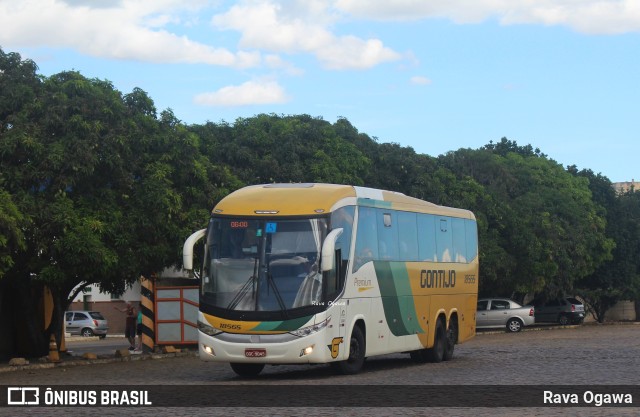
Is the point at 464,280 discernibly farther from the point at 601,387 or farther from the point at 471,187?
the point at 471,187

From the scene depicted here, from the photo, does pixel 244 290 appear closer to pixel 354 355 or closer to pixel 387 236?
pixel 354 355

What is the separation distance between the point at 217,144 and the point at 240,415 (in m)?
32.2

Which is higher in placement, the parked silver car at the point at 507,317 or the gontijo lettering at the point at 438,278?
the gontijo lettering at the point at 438,278

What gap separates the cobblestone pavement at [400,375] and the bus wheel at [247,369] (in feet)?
0.60

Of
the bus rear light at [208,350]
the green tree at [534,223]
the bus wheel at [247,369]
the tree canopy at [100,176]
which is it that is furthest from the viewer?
the green tree at [534,223]

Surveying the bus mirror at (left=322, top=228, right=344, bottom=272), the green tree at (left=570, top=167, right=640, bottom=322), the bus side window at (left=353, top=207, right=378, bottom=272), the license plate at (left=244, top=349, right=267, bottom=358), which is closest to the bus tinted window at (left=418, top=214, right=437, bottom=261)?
the bus side window at (left=353, top=207, right=378, bottom=272)

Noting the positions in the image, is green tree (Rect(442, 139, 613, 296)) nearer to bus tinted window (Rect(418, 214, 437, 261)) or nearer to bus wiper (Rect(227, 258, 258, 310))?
bus tinted window (Rect(418, 214, 437, 261))

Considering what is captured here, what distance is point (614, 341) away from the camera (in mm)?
39219

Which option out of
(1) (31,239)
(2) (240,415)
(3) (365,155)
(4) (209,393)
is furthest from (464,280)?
(3) (365,155)

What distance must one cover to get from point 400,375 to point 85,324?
138 ft

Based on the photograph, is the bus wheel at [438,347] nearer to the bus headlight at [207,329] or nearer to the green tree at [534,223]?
the bus headlight at [207,329]

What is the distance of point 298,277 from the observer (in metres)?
21.6

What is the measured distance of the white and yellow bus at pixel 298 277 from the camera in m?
21.4

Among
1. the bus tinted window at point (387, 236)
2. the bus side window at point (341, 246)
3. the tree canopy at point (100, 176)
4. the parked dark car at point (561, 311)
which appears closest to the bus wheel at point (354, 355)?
the bus side window at point (341, 246)
